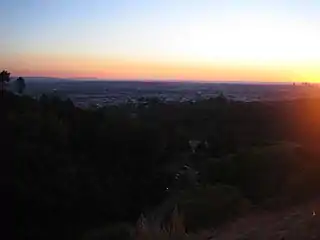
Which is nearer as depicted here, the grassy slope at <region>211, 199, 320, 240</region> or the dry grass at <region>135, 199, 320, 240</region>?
the dry grass at <region>135, 199, 320, 240</region>

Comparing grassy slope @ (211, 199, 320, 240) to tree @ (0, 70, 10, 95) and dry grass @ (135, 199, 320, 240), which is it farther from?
tree @ (0, 70, 10, 95)

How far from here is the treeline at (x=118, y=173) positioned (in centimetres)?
1411

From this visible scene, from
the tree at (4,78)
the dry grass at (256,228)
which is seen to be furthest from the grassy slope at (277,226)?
the tree at (4,78)

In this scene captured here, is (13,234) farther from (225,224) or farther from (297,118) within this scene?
(297,118)

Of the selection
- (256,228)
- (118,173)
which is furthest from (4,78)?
(256,228)

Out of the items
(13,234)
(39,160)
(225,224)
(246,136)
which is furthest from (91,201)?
(246,136)

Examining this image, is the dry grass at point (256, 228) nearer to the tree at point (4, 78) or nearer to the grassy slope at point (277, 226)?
the grassy slope at point (277, 226)

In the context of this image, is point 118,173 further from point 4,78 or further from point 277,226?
point 277,226

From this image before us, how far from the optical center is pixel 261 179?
1706cm

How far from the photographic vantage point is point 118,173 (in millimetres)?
23672

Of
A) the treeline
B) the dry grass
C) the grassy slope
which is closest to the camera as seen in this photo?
the dry grass

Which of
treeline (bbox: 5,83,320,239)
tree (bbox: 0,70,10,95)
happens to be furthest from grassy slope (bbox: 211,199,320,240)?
tree (bbox: 0,70,10,95)

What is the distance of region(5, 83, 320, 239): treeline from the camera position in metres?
14.1

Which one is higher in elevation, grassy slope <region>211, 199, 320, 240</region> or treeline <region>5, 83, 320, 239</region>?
grassy slope <region>211, 199, 320, 240</region>
